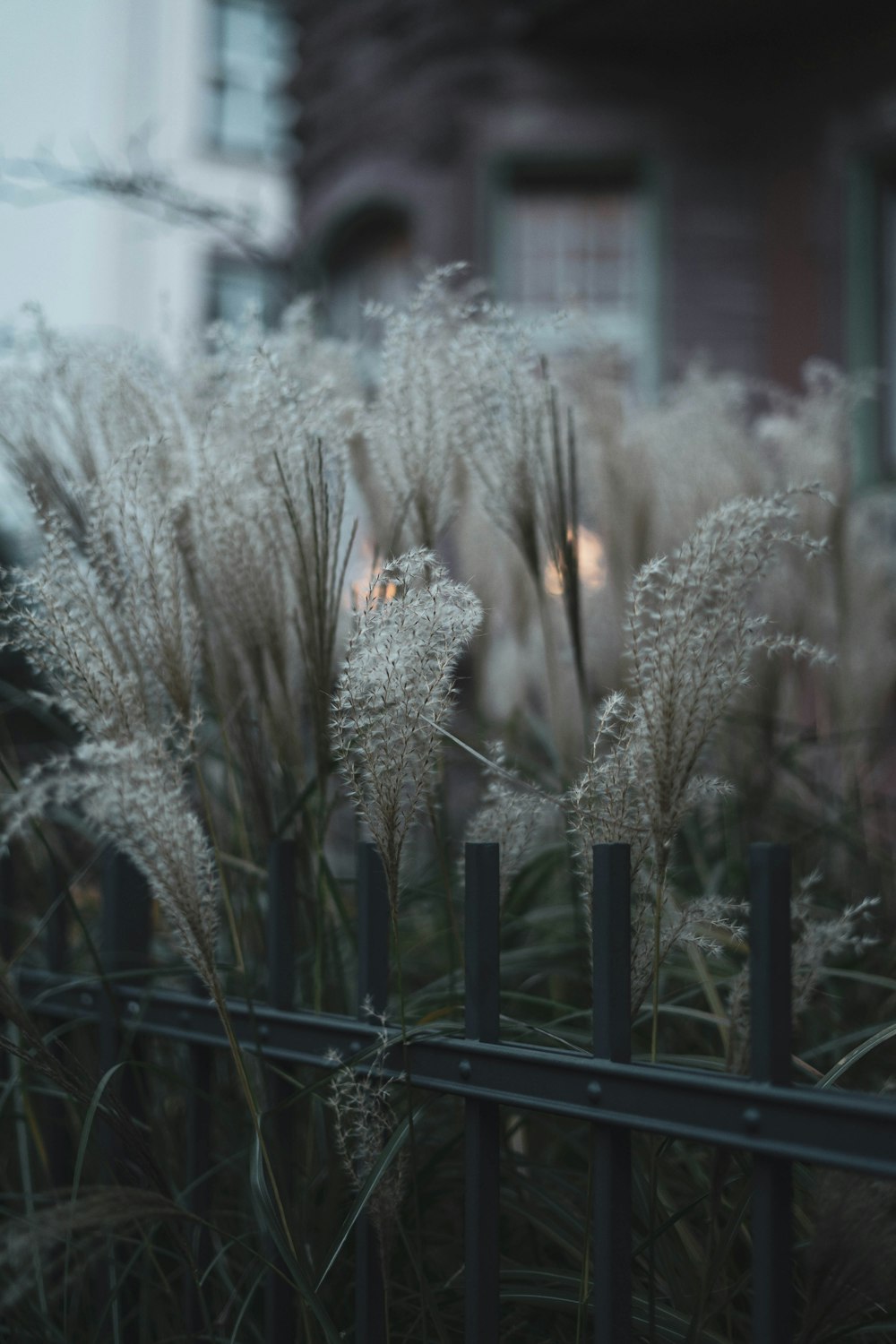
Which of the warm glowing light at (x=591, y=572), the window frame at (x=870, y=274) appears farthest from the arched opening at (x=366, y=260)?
the warm glowing light at (x=591, y=572)

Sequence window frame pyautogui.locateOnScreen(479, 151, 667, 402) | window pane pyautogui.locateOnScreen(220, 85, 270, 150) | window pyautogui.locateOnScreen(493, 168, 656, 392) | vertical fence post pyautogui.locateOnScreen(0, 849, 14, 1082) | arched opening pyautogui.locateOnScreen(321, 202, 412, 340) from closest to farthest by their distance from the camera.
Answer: vertical fence post pyautogui.locateOnScreen(0, 849, 14, 1082), window frame pyautogui.locateOnScreen(479, 151, 667, 402), window pyautogui.locateOnScreen(493, 168, 656, 392), arched opening pyautogui.locateOnScreen(321, 202, 412, 340), window pane pyautogui.locateOnScreen(220, 85, 270, 150)

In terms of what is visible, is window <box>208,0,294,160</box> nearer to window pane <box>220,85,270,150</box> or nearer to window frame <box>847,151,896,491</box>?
window pane <box>220,85,270,150</box>

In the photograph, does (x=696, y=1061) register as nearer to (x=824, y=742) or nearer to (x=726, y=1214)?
(x=726, y=1214)

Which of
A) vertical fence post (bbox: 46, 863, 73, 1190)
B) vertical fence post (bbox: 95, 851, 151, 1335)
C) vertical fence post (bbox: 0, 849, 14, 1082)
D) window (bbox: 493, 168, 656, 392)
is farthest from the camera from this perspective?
window (bbox: 493, 168, 656, 392)

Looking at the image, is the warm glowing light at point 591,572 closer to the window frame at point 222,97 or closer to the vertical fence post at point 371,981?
the vertical fence post at point 371,981

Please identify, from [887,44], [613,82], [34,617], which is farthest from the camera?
[613,82]

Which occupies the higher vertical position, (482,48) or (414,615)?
(482,48)

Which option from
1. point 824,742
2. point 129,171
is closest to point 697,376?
point 824,742

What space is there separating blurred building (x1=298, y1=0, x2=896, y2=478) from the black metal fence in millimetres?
4872

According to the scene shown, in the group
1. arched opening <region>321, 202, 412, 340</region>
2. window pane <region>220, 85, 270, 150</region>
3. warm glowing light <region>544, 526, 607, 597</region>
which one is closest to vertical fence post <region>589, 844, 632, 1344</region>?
warm glowing light <region>544, 526, 607, 597</region>

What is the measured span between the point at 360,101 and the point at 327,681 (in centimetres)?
618

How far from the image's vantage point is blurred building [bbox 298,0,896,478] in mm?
5562

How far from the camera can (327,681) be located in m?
1.17

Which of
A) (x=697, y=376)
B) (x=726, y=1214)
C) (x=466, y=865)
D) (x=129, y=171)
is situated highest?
(x=129, y=171)
